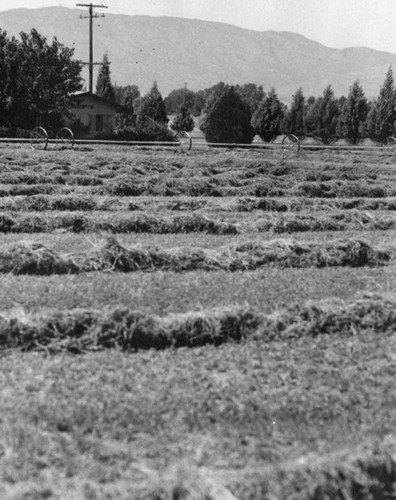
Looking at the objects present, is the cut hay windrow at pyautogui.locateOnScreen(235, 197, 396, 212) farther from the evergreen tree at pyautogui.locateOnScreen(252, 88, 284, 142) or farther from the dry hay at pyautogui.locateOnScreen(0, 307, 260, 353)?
the evergreen tree at pyautogui.locateOnScreen(252, 88, 284, 142)

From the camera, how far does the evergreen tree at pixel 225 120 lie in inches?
2040

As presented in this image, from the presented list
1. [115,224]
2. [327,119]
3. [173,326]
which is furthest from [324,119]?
[173,326]

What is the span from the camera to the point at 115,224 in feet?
48.1

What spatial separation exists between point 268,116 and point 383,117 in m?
8.24

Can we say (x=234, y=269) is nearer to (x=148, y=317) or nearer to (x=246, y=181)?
(x=148, y=317)

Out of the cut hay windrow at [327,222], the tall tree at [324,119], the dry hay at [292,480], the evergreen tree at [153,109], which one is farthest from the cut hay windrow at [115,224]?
the tall tree at [324,119]

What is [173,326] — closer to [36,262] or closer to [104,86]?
[36,262]

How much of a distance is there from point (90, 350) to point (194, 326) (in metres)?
1.08

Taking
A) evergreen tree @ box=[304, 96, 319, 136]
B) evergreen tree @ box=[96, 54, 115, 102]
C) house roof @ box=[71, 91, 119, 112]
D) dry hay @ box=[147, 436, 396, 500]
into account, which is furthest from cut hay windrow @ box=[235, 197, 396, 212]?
evergreen tree @ box=[96, 54, 115, 102]

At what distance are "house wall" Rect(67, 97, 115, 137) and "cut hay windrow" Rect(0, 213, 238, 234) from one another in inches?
1666

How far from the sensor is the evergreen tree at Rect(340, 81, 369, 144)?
58.7m

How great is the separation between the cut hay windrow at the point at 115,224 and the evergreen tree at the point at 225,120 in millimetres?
37359

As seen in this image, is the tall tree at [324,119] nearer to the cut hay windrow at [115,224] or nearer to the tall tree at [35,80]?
the tall tree at [35,80]

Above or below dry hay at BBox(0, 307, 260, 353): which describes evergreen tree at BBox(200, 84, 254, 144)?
above
